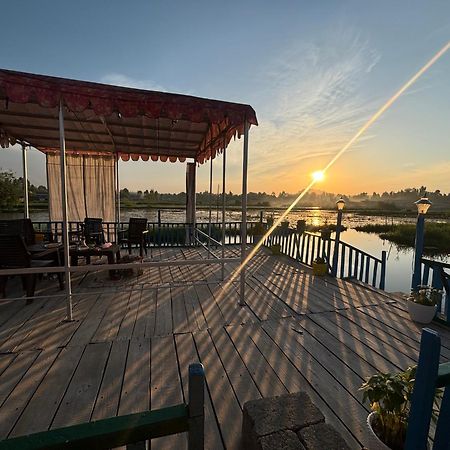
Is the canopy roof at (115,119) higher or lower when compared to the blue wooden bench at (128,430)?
higher

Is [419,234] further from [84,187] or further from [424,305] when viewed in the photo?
[84,187]

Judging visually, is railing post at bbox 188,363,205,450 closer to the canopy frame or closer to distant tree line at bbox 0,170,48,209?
the canopy frame

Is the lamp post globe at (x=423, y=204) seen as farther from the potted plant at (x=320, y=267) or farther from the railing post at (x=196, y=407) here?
the railing post at (x=196, y=407)

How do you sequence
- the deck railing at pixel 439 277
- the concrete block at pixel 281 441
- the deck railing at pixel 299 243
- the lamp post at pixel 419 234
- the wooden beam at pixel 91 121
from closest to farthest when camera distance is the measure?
the concrete block at pixel 281 441
the deck railing at pixel 439 277
the lamp post at pixel 419 234
the wooden beam at pixel 91 121
the deck railing at pixel 299 243

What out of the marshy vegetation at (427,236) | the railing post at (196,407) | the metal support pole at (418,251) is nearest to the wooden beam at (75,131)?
the metal support pole at (418,251)

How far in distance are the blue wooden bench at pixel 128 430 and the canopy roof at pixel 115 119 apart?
2893mm

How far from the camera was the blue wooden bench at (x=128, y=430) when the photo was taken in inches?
23.4

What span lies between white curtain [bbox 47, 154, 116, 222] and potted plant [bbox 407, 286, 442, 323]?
306 inches

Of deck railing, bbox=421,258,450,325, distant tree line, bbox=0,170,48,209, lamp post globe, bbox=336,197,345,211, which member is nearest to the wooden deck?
deck railing, bbox=421,258,450,325

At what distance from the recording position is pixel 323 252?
5.56 m

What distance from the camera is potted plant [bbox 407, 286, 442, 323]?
3.17 metres

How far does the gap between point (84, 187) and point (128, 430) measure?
27.1ft

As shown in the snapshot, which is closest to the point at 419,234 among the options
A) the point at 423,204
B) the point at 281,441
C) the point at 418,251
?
the point at 418,251

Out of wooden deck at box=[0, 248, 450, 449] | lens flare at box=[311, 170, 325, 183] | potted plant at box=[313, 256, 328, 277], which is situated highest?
lens flare at box=[311, 170, 325, 183]
